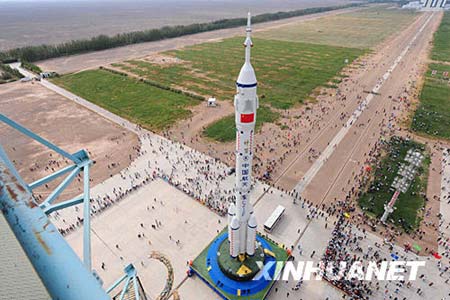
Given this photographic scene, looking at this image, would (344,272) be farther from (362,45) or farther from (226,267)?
(362,45)

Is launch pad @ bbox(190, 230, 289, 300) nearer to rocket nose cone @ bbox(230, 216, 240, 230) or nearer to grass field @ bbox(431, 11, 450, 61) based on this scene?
rocket nose cone @ bbox(230, 216, 240, 230)

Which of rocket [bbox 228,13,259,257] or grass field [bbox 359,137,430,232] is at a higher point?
rocket [bbox 228,13,259,257]

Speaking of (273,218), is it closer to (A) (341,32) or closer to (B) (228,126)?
(B) (228,126)

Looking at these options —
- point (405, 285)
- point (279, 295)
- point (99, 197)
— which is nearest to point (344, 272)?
point (405, 285)

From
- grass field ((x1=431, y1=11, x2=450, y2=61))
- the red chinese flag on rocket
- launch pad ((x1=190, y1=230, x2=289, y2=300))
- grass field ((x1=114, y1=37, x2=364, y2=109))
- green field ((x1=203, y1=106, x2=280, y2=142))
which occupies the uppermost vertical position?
the red chinese flag on rocket

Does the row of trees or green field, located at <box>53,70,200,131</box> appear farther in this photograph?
the row of trees

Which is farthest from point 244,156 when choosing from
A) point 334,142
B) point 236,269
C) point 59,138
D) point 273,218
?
point 59,138

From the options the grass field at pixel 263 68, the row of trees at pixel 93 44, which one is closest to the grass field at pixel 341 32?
the grass field at pixel 263 68

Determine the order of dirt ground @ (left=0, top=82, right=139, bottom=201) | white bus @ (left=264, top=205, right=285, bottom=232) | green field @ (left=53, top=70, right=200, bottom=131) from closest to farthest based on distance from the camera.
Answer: white bus @ (left=264, top=205, right=285, bottom=232), dirt ground @ (left=0, top=82, right=139, bottom=201), green field @ (left=53, top=70, right=200, bottom=131)

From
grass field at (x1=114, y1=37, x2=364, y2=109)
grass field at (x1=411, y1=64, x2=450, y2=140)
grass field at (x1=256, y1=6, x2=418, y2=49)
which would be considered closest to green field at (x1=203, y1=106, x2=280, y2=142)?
grass field at (x1=114, y1=37, x2=364, y2=109)
